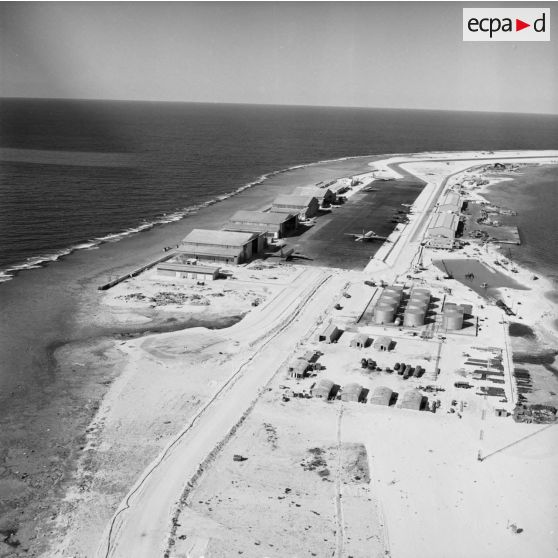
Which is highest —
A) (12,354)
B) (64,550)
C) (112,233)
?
(112,233)

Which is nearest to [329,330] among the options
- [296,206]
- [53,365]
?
[53,365]

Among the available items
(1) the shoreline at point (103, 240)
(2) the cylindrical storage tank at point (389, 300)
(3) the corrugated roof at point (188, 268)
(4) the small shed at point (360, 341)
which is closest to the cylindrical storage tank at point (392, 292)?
(2) the cylindrical storage tank at point (389, 300)

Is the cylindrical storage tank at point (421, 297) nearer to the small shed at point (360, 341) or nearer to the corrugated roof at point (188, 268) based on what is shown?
the small shed at point (360, 341)

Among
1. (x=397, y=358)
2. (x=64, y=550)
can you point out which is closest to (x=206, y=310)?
(x=397, y=358)

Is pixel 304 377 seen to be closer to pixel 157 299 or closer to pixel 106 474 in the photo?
pixel 106 474

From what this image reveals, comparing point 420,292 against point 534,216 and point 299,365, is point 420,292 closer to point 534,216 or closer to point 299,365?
point 299,365

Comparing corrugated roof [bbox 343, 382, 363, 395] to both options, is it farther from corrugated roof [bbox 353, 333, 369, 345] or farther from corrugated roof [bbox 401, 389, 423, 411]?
corrugated roof [bbox 353, 333, 369, 345]

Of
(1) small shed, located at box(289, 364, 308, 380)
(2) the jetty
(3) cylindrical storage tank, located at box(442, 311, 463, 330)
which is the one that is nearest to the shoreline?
(2) the jetty
